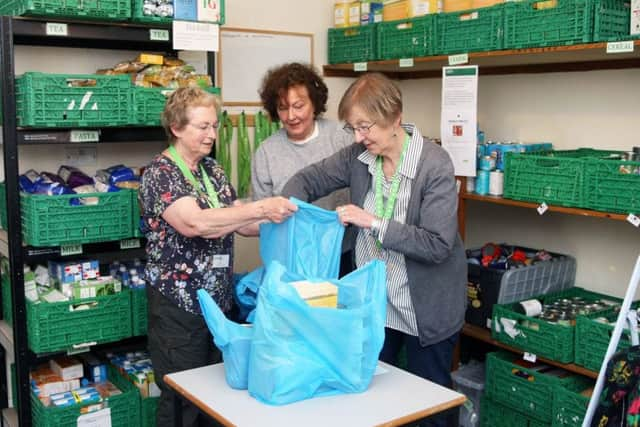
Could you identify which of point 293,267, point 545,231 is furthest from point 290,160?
point 545,231

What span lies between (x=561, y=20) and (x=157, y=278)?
195cm

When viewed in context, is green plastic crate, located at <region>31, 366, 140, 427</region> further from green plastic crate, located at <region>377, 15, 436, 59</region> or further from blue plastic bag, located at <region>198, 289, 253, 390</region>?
green plastic crate, located at <region>377, 15, 436, 59</region>

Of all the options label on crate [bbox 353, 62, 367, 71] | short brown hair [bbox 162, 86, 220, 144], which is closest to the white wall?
label on crate [bbox 353, 62, 367, 71]

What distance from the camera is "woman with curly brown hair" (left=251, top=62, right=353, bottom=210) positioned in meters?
3.07

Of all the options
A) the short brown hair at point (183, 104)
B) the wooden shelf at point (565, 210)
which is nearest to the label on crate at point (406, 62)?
the wooden shelf at point (565, 210)

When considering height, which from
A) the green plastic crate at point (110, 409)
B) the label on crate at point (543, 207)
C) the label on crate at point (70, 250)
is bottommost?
the green plastic crate at point (110, 409)

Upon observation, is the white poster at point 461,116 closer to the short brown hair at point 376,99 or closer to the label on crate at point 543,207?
the label on crate at point 543,207

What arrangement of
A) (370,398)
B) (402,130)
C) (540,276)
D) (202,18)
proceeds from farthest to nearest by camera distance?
(540,276)
(202,18)
(402,130)
(370,398)

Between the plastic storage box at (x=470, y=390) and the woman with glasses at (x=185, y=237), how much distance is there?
5.00ft

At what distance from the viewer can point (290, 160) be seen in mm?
3176

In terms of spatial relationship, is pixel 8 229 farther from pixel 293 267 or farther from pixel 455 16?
pixel 455 16

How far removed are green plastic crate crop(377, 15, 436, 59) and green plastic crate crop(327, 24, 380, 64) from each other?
73mm

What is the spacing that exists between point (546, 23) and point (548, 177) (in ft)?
2.16

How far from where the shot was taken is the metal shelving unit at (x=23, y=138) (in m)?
3.04
